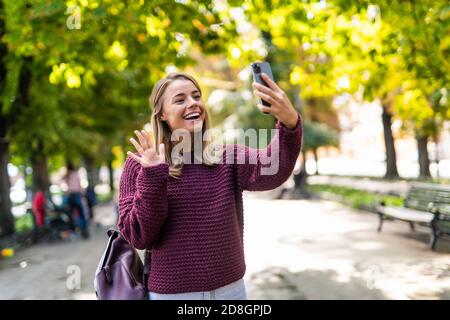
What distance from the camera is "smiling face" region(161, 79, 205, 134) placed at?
2.13m

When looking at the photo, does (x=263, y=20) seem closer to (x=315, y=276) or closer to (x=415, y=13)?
(x=415, y=13)

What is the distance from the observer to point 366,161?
203 feet

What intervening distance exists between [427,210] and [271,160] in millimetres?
8148

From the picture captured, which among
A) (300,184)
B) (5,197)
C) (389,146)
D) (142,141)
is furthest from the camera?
(389,146)

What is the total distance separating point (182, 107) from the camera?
2131 millimetres

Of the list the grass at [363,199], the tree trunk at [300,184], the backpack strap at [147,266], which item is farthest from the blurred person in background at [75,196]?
the backpack strap at [147,266]

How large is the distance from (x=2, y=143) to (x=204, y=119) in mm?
11071

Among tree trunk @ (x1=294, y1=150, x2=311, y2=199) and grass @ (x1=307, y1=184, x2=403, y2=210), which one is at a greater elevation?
tree trunk @ (x1=294, y1=150, x2=311, y2=199)

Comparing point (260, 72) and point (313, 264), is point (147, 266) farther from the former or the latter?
point (313, 264)

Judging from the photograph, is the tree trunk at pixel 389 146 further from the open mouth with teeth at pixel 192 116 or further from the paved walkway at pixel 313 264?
the open mouth with teeth at pixel 192 116

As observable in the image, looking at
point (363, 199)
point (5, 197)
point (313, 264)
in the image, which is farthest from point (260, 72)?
point (363, 199)

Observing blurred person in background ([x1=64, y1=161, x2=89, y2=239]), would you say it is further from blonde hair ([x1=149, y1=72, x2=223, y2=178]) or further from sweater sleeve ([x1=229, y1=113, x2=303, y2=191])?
sweater sleeve ([x1=229, y1=113, x2=303, y2=191])

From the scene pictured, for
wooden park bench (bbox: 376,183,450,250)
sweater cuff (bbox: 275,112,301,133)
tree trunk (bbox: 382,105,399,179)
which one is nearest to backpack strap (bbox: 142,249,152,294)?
sweater cuff (bbox: 275,112,301,133)

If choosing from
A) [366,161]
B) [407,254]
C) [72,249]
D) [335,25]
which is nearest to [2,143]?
[72,249]
